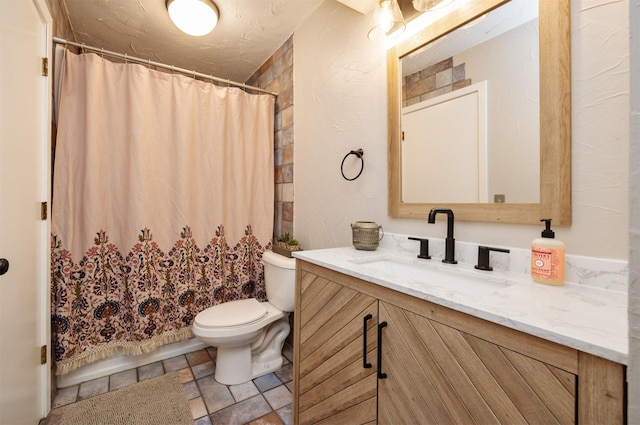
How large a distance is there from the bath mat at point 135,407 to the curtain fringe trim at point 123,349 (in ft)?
0.65

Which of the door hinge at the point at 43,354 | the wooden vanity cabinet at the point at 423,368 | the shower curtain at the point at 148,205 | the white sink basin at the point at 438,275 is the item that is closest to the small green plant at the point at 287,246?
the shower curtain at the point at 148,205

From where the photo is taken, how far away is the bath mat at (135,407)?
4.54 ft

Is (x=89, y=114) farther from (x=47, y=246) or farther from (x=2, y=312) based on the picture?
(x=2, y=312)

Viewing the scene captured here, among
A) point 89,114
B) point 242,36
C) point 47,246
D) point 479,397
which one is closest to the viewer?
point 479,397

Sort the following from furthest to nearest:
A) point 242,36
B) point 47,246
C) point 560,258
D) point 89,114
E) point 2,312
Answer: point 242,36, point 89,114, point 47,246, point 2,312, point 560,258

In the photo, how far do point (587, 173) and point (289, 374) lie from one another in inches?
71.2

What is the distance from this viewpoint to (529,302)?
67 centimetres

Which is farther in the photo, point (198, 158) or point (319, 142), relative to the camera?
point (198, 158)

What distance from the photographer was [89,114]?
65.0 inches

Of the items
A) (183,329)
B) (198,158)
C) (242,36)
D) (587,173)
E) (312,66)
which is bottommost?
(183,329)

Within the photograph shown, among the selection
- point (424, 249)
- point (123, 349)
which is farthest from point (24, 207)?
point (424, 249)

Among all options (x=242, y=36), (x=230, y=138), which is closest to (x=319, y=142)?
(x=230, y=138)

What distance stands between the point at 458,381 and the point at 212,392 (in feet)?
4.87

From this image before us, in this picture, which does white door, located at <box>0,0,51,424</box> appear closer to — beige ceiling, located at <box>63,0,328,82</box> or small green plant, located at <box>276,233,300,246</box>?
beige ceiling, located at <box>63,0,328,82</box>
